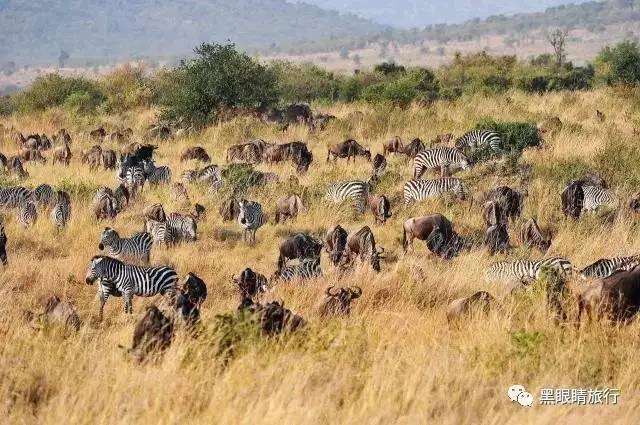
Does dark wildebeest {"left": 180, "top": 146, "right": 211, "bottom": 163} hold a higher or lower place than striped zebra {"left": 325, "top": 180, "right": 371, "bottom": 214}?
lower

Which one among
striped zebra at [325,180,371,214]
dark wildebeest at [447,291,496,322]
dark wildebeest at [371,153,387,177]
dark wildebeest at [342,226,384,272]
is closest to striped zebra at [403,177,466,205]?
striped zebra at [325,180,371,214]

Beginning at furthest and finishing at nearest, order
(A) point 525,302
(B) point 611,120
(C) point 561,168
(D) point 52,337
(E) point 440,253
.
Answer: (B) point 611,120 → (C) point 561,168 → (E) point 440,253 → (A) point 525,302 → (D) point 52,337

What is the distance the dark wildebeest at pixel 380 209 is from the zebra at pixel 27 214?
544 cm

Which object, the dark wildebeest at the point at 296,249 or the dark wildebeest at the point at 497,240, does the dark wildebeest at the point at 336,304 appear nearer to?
the dark wildebeest at the point at 296,249

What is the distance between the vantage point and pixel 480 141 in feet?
63.3

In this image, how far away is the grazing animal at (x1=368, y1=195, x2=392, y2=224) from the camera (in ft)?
45.5

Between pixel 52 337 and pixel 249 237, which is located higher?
pixel 52 337

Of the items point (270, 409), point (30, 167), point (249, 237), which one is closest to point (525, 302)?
point (270, 409)

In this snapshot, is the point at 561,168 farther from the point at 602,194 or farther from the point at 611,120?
the point at 611,120

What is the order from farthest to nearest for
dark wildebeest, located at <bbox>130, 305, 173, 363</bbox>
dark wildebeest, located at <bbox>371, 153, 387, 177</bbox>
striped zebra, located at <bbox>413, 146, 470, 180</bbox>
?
dark wildebeest, located at <bbox>371, 153, 387, 177</bbox>
striped zebra, located at <bbox>413, 146, 470, 180</bbox>
dark wildebeest, located at <bbox>130, 305, 173, 363</bbox>

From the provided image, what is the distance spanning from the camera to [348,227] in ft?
44.8

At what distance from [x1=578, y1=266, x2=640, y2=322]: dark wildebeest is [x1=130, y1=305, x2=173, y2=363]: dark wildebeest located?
3392mm

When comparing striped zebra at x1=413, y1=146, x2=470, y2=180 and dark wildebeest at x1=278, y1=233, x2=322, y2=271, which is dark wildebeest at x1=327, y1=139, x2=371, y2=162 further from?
dark wildebeest at x1=278, y1=233, x2=322, y2=271

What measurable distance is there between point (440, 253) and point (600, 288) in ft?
14.0
